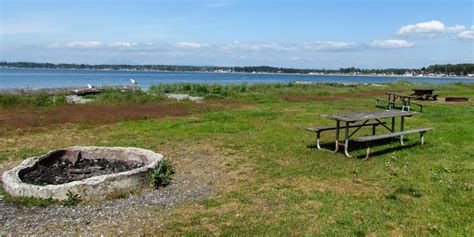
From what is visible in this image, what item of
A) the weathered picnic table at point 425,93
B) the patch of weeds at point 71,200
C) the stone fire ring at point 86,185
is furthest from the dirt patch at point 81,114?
the weathered picnic table at point 425,93

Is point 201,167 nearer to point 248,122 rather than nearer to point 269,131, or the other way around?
point 269,131

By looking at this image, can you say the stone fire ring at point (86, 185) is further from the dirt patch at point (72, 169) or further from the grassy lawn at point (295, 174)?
the grassy lawn at point (295, 174)

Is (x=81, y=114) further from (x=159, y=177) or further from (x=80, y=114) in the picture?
(x=159, y=177)

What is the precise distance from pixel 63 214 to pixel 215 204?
2.30 m

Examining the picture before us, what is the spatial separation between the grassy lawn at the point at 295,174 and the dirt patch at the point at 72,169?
1.28 meters

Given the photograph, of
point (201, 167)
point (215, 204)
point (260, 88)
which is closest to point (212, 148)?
point (201, 167)

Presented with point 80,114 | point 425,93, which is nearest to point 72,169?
point 80,114

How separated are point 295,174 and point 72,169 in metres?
4.61

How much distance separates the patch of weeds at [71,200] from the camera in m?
6.62

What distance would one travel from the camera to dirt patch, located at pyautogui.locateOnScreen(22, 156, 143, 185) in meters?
7.86

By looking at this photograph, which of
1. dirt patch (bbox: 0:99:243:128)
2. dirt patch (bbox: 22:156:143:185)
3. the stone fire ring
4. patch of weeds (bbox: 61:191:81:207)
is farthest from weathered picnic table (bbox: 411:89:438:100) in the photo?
patch of weeds (bbox: 61:191:81:207)

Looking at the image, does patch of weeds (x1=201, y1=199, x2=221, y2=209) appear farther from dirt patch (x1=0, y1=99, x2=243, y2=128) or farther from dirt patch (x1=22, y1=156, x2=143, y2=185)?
dirt patch (x1=0, y1=99, x2=243, y2=128)

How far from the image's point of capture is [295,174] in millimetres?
8398

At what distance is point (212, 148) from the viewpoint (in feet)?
36.7
